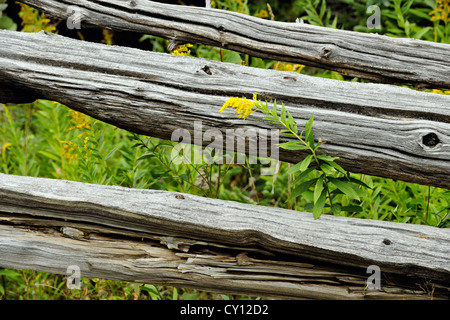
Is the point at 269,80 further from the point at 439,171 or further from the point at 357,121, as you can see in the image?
the point at 439,171

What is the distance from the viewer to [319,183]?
2.09 metres

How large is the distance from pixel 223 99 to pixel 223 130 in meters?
0.16

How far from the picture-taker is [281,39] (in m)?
2.38

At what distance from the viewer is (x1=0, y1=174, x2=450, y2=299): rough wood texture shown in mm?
2125

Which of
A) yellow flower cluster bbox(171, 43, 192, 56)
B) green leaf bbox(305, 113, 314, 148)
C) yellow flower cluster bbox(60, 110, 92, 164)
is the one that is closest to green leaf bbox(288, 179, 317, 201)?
green leaf bbox(305, 113, 314, 148)

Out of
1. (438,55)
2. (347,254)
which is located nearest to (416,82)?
(438,55)

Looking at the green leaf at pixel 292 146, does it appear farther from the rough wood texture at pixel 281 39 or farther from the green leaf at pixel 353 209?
the rough wood texture at pixel 281 39

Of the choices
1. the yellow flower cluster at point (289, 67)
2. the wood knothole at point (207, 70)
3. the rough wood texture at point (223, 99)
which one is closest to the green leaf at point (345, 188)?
the rough wood texture at point (223, 99)

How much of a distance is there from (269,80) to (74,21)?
4.13ft

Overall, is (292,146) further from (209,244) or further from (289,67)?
(289,67)

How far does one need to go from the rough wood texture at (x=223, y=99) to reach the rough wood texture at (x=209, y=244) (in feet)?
1.17

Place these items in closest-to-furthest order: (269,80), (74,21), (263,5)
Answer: (269,80) < (74,21) < (263,5)

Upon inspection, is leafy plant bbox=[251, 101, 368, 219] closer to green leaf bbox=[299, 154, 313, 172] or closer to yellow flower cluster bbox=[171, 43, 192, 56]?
green leaf bbox=[299, 154, 313, 172]

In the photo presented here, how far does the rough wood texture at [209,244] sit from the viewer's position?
2.12 meters
